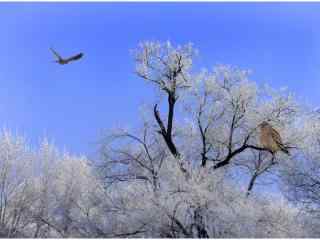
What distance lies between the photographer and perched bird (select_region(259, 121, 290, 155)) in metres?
18.2

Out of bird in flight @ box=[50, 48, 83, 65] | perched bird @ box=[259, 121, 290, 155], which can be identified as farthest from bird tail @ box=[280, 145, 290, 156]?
bird in flight @ box=[50, 48, 83, 65]

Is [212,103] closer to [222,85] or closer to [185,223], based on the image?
[222,85]

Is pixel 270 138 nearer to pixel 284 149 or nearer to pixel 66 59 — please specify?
pixel 284 149

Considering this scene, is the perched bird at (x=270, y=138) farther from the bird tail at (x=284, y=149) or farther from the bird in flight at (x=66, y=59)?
the bird in flight at (x=66, y=59)

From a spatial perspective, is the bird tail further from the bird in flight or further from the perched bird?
the bird in flight

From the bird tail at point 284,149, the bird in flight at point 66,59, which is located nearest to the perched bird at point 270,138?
the bird tail at point 284,149

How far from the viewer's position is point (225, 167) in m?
18.3

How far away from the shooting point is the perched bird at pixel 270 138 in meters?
18.2

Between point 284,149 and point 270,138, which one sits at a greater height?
point 270,138

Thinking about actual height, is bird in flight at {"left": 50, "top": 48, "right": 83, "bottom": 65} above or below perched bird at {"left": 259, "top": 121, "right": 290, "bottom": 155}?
above

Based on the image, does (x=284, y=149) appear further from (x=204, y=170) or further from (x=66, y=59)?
(x=66, y=59)

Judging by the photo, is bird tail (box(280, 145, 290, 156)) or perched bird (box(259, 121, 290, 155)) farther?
bird tail (box(280, 145, 290, 156))

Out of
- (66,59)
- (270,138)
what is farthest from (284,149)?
(66,59)

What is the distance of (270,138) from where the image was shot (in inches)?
725
